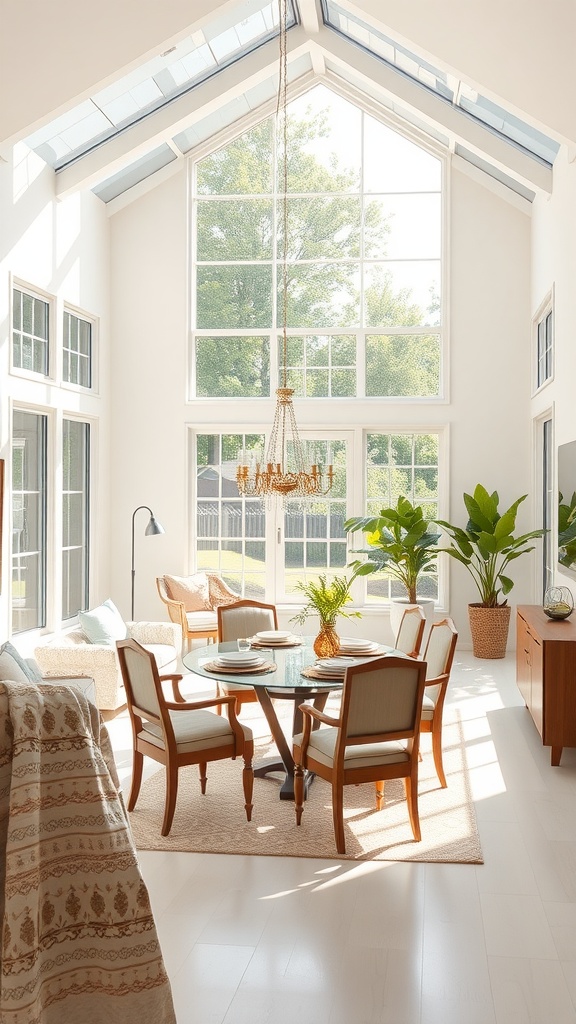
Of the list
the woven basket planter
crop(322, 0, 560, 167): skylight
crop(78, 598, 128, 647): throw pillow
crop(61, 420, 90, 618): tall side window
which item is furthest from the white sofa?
crop(322, 0, 560, 167): skylight

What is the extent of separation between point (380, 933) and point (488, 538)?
5.38 meters

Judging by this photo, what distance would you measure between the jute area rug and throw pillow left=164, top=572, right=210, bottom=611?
10.4ft

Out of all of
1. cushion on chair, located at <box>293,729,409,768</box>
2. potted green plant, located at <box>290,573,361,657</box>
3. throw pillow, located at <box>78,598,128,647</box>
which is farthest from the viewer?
throw pillow, located at <box>78,598,128,647</box>

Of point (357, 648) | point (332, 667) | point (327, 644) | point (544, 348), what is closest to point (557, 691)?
point (357, 648)

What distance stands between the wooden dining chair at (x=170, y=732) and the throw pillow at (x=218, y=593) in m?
3.86

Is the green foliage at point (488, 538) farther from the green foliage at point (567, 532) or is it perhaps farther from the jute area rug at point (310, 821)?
the jute area rug at point (310, 821)

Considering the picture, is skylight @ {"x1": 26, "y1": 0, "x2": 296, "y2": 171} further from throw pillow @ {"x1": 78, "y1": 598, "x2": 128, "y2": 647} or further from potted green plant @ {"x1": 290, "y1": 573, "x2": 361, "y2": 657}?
potted green plant @ {"x1": 290, "y1": 573, "x2": 361, "y2": 657}

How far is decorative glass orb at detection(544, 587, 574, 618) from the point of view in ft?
19.2

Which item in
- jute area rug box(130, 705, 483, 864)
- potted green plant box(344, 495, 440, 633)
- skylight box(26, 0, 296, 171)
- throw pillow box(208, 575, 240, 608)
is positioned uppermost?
skylight box(26, 0, 296, 171)

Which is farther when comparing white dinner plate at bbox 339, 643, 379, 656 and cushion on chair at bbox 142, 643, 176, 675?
cushion on chair at bbox 142, 643, 176, 675

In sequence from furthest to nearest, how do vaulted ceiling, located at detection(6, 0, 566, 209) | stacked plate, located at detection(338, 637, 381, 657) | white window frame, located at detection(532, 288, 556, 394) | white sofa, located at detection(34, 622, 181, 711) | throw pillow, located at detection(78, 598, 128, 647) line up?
white window frame, located at detection(532, 288, 556, 394) < vaulted ceiling, located at detection(6, 0, 566, 209) < throw pillow, located at detection(78, 598, 128, 647) < white sofa, located at detection(34, 622, 181, 711) < stacked plate, located at detection(338, 637, 381, 657)

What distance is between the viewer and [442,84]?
7.59 m

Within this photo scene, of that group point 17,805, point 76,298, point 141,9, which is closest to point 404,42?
point 141,9

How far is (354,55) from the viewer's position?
317 inches
